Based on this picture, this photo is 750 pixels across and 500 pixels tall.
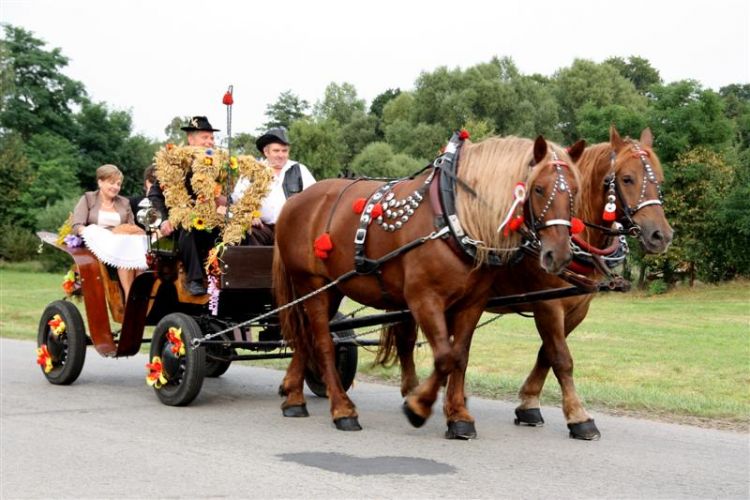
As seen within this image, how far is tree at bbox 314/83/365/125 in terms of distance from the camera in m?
73.2

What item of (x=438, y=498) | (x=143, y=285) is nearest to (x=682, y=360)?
(x=143, y=285)

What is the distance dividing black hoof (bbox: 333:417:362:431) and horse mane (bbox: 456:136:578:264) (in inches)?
66.7

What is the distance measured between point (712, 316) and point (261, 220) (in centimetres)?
1383

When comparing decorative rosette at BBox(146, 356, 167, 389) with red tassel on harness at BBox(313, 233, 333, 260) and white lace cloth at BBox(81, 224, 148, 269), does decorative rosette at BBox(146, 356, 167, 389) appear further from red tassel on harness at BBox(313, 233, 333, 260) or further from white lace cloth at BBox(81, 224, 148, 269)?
red tassel on harness at BBox(313, 233, 333, 260)

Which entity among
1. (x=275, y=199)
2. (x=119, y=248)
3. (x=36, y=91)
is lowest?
(x=119, y=248)

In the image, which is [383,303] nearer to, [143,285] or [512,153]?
[512,153]

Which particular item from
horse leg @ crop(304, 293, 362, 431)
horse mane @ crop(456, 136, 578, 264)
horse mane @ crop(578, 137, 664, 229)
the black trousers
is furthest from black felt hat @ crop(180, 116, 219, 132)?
horse mane @ crop(578, 137, 664, 229)

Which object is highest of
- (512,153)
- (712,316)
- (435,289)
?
(512,153)

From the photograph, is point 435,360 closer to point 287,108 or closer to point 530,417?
point 530,417

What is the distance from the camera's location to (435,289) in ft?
21.6

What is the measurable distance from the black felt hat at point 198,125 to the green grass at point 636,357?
2712 mm

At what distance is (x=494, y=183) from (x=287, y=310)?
7.95 ft

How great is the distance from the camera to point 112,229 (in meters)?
9.68

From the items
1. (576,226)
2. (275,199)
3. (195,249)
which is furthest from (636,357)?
(195,249)
